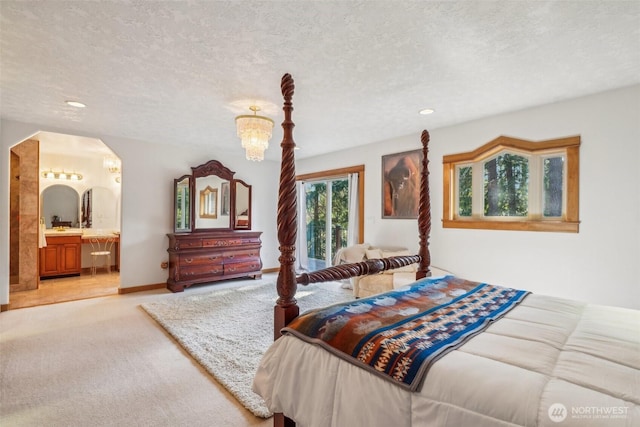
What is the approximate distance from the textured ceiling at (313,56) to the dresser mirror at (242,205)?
7.84ft

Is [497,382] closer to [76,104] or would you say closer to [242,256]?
[76,104]

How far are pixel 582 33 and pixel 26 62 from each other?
3.92m

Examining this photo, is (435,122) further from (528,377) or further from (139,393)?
(139,393)

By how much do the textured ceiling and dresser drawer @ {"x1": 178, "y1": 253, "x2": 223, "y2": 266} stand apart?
232 cm

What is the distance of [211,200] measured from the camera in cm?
550

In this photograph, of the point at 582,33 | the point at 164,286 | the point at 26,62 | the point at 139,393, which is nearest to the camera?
the point at 582,33

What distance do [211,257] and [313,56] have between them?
396cm

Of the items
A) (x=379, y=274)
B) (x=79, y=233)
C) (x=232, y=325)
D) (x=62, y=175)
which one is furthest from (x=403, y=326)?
(x=62, y=175)

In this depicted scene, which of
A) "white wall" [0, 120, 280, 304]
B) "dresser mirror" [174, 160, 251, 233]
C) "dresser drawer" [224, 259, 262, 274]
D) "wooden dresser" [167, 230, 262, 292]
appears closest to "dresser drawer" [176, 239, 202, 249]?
"wooden dresser" [167, 230, 262, 292]

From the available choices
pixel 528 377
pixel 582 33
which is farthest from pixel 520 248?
pixel 528 377

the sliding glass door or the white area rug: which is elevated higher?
the sliding glass door

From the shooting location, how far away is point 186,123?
12.8ft

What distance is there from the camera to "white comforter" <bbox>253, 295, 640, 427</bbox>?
88 centimetres

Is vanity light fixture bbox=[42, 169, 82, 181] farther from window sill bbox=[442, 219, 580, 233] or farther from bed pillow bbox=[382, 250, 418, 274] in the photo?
window sill bbox=[442, 219, 580, 233]
